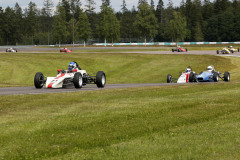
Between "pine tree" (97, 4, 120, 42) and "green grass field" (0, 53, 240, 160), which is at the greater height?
"pine tree" (97, 4, 120, 42)

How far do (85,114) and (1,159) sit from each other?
5168mm

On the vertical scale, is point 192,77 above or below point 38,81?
below

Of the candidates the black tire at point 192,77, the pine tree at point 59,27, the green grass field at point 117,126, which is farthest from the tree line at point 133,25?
the green grass field at point 117,126

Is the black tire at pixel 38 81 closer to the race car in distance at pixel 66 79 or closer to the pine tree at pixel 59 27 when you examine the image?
the race car in distance at pixel 66 79

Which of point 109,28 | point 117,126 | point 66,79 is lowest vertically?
point 117,126

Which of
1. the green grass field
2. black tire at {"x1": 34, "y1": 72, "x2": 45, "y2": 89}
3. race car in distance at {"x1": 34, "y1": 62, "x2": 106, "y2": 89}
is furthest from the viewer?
black tire at {"x1": 34, "y1": 72, "x2": 45, "y2": 89}

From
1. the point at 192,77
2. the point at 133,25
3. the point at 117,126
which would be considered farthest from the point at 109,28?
the point at 117,126

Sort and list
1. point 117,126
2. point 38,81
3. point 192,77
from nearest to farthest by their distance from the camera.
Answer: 1. point 117,126
2. point 38,81
3. point 192,77

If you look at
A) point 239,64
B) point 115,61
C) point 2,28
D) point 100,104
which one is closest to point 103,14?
point 2,28

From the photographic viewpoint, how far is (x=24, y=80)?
4331cm

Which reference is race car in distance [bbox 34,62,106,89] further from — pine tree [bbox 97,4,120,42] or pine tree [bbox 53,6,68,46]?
pine tree [bbox 53,6,68,46]

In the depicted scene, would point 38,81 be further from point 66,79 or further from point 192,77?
point 192,77

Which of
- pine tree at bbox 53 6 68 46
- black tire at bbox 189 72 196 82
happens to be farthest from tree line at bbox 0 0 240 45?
black tire at bbox 189 72 196 82

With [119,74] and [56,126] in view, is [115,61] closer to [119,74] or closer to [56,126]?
[119,74]
